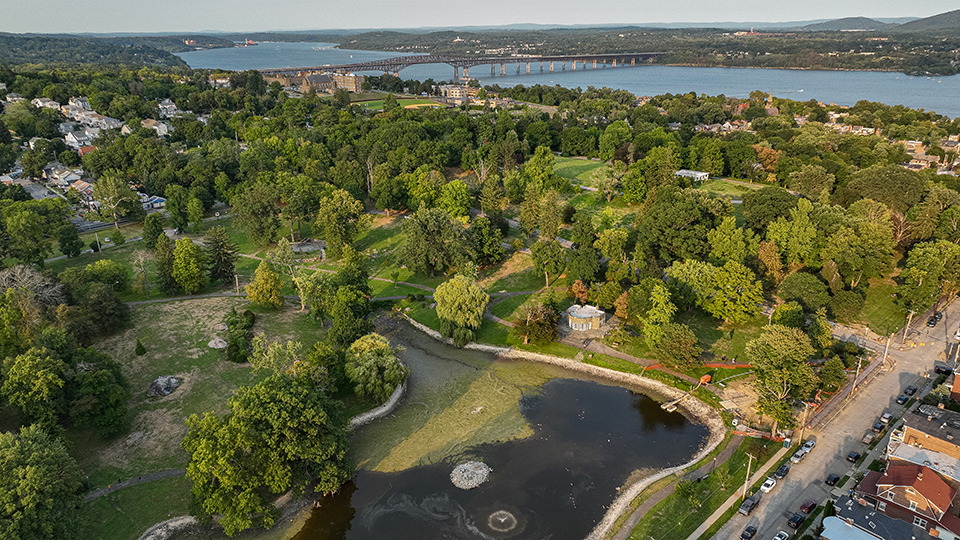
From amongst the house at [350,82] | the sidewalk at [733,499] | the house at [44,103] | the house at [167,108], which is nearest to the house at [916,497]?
the sidewalk at [733,499]

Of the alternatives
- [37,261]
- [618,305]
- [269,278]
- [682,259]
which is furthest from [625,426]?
[37,261]

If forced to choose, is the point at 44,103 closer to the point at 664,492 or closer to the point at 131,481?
the point at 131,481

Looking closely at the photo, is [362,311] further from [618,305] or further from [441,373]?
[618,305]

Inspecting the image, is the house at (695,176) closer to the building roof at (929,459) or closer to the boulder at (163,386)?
the building roof at (929,459)

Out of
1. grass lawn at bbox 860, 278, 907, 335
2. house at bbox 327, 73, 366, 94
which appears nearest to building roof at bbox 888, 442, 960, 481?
grass lawn at bbox 860, 278, 907, 335

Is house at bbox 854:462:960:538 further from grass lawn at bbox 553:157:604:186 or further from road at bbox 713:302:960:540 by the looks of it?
grass lawn at bbox 553:157:604:186

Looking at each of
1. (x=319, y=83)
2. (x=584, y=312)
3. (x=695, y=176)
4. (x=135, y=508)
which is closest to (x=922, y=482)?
(x=584, y=312)
